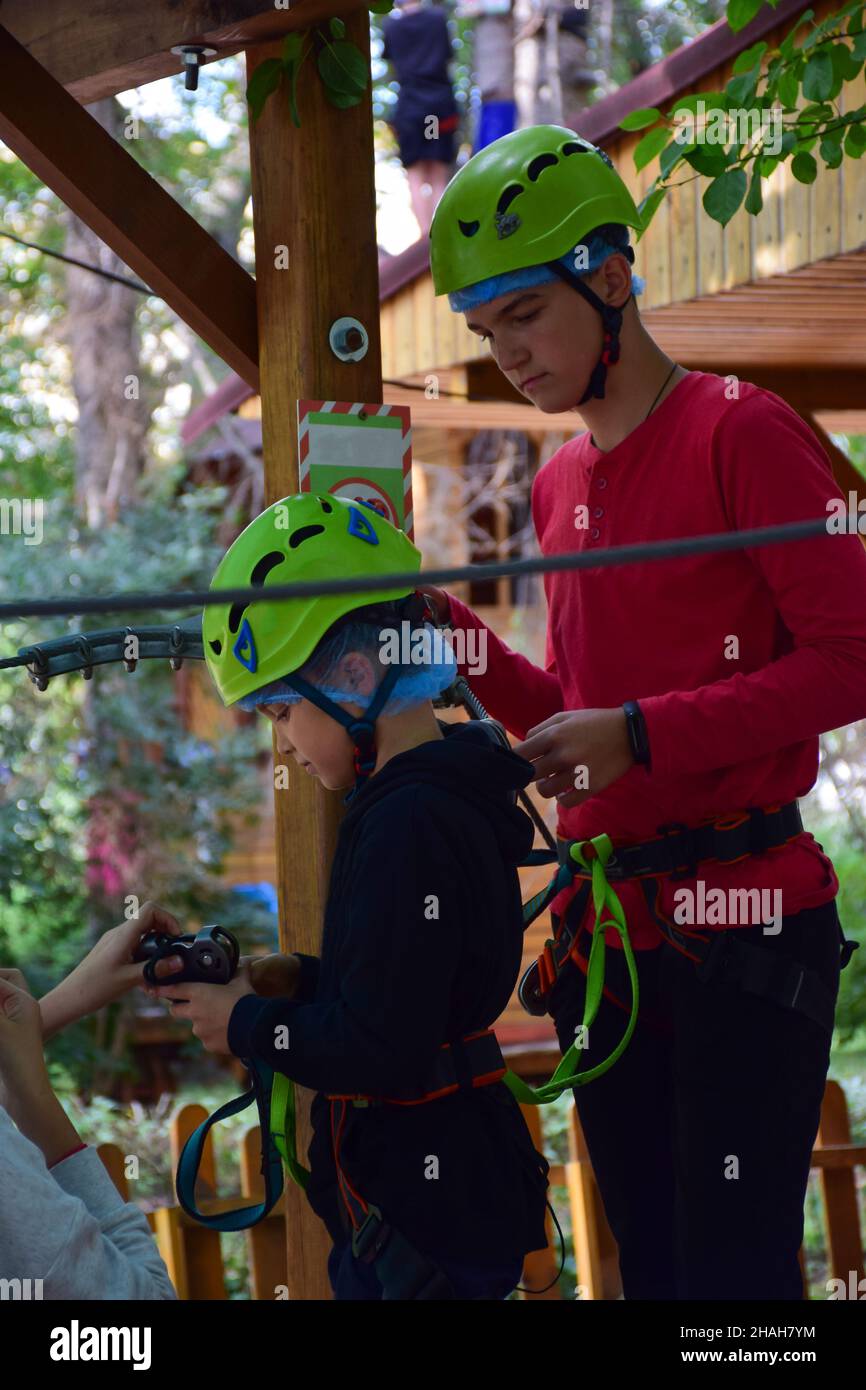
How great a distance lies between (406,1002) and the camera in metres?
2.14

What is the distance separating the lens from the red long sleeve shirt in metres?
2.38

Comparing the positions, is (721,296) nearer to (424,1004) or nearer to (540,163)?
(540,163)

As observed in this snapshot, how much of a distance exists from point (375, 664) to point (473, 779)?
0.68 feet

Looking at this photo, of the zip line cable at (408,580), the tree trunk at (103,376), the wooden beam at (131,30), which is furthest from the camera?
the tree trunk at (103,376)

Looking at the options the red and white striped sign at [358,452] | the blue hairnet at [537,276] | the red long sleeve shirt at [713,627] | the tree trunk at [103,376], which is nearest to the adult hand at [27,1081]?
the red long sleeve shirt at [713,627]

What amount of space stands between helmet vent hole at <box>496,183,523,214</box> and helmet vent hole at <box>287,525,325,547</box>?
→ 0.60 m

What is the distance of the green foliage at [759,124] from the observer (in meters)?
3.38

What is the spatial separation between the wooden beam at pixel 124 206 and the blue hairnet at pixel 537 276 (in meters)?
0.62

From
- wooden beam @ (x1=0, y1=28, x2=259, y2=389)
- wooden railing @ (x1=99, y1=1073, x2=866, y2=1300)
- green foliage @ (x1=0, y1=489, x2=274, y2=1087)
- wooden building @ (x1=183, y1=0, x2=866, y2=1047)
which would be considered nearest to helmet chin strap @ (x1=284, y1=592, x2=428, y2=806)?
wooden beam @ (x1=0, y1=28, x2=259, y2=389)

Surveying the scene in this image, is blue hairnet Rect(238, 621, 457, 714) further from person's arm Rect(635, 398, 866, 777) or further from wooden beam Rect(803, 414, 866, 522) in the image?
wooden beam Rect(803, 414, 866, 522)

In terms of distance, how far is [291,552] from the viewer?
2.35 meters

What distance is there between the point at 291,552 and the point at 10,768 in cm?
765

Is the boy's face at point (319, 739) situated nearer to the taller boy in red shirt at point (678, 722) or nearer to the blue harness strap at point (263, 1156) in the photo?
the taller boy in red shirt at point (678, 722)
